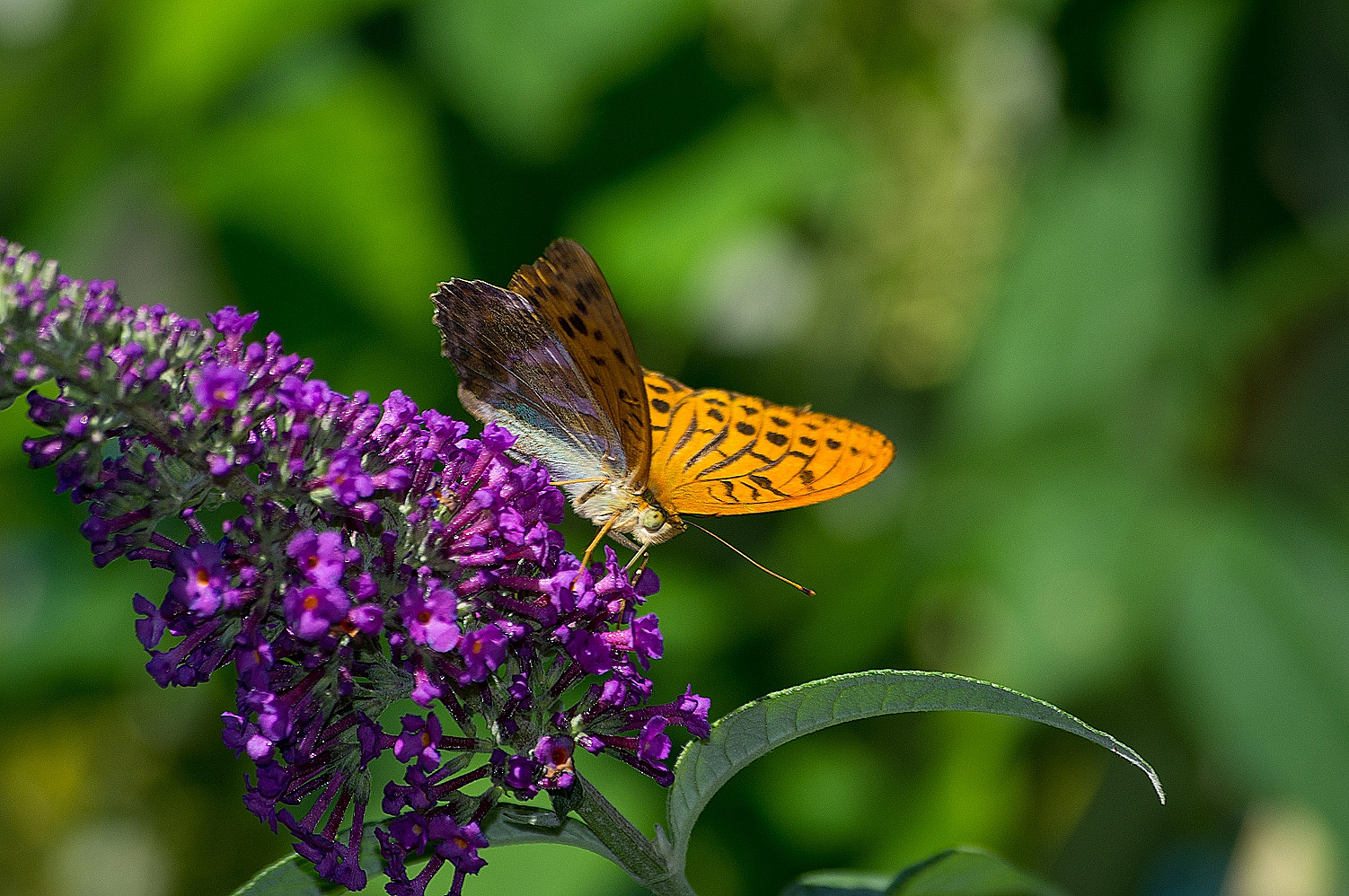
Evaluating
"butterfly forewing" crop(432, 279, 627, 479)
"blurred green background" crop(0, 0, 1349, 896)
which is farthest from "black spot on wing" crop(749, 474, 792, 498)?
"blurred green background" crop(0, 0, 1349, 896)

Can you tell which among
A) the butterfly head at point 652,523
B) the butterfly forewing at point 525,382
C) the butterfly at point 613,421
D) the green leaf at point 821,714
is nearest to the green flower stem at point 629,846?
the green leaf at point 821,714

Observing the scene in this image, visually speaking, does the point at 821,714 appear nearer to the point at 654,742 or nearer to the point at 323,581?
the point at 654,742

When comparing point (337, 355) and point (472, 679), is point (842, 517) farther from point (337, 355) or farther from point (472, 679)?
point (472, 679)

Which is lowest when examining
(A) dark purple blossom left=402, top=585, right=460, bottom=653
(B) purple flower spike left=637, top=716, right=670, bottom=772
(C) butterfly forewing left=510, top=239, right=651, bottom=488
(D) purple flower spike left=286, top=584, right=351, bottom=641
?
(B) purple flower spike left=637, top=716, right=670, bottom=772

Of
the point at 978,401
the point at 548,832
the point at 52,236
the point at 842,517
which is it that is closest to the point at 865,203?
the point at 978,401

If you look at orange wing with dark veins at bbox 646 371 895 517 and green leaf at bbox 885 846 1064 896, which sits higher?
orange wing with dark veins at bbox 646 371 895 517

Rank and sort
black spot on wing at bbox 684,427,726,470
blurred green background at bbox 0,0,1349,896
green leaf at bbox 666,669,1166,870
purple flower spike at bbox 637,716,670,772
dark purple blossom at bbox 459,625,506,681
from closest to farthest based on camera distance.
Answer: green leaf at bbox 666,669,1166,870
dark purple blossom at bbox 459,625,506,681
purple flower spike at bbox 637,716,670,772
black spot on wing at bbox 684,427,726,470
blurred green background at bbox 0,0,1349,896

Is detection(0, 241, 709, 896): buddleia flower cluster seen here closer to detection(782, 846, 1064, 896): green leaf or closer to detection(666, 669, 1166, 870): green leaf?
detection(666, 669, 1166, 870): green leaf
